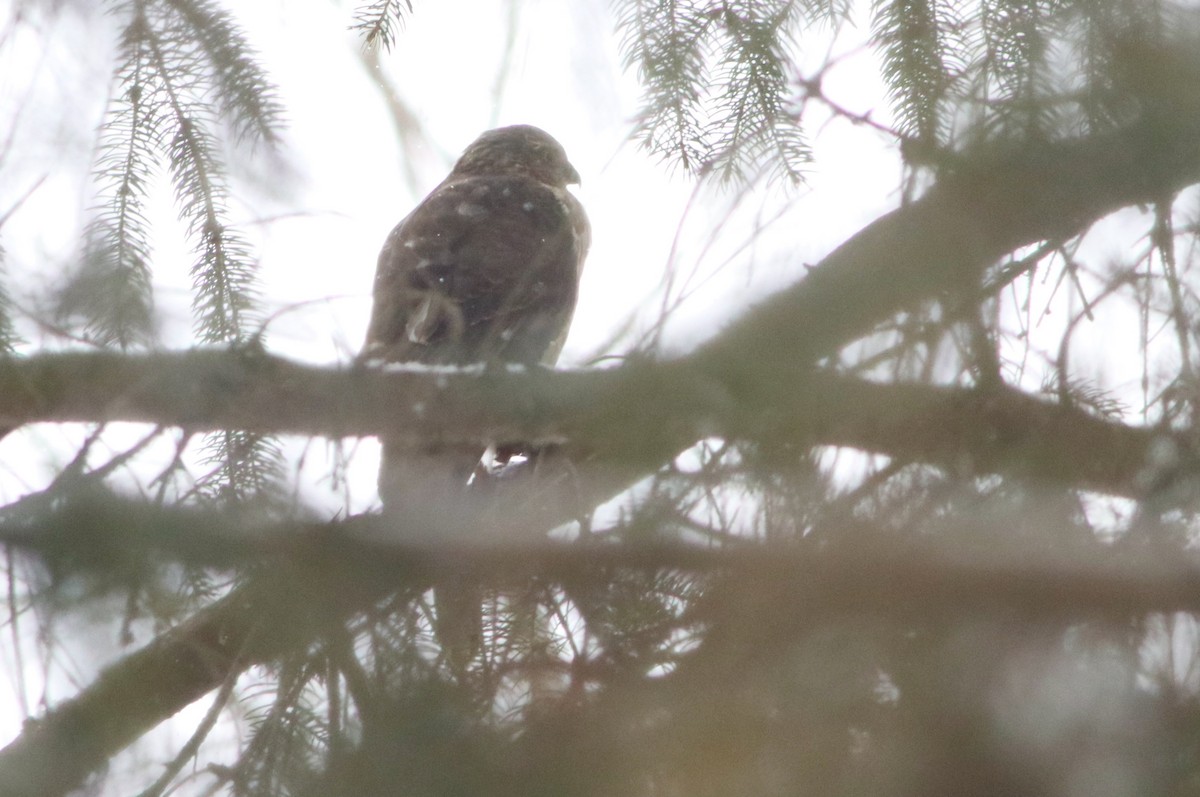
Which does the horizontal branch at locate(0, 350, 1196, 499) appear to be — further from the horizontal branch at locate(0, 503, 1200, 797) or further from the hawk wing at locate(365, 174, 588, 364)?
the hawk wing at locate(365, 174, 588, 364)

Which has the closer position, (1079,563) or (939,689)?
(939,689)

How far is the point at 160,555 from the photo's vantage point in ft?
3.83

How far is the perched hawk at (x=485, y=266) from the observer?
10.8ft

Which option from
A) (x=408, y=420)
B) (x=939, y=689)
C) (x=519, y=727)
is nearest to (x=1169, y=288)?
(x=939, y=689)

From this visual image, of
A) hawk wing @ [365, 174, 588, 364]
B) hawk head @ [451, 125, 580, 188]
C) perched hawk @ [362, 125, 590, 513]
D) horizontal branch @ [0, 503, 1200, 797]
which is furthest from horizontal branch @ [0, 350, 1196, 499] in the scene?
hawk head @ [451, 125, 580, 188]

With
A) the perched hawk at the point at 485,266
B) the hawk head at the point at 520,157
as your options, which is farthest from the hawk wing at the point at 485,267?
the hawk head at the point at 520,157

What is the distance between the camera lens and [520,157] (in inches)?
195

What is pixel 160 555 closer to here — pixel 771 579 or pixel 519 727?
pixel 519 727

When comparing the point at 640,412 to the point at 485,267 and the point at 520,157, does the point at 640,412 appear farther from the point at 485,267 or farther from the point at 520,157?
the point at 520,157

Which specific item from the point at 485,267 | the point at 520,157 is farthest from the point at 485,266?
the point at 520,157

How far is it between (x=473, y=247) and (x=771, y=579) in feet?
9.63

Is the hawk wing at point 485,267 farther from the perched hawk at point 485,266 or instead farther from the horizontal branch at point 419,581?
the horizontal branch at point 419,581

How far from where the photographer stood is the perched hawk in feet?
10.8

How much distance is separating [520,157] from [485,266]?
4.14 feet
